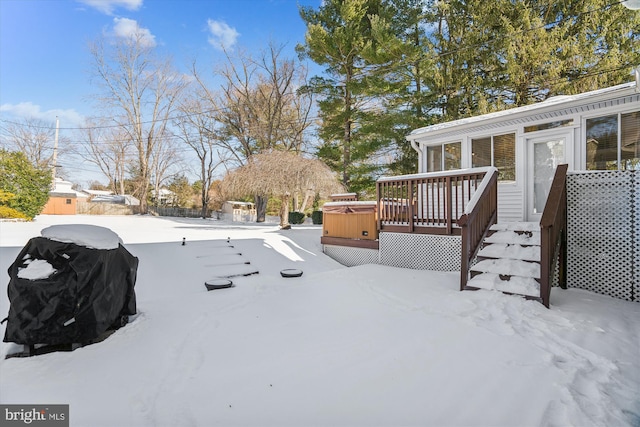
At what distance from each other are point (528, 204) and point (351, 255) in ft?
12.7

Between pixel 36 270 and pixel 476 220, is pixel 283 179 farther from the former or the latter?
pixel 36 270

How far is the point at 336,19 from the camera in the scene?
14914 millimetres

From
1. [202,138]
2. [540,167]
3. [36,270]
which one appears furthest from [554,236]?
[202,138]

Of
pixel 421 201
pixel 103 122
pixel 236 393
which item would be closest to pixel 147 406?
pixel 236 393

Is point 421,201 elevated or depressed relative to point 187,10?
depressed

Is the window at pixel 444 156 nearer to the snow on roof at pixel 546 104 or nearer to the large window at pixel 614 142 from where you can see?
the snow on roof at pixel 546 104

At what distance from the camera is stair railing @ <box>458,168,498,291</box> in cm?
424

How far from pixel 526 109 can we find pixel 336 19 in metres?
11.9

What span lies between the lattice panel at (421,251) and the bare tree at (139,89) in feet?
78.5

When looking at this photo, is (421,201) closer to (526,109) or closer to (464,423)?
(526,109)

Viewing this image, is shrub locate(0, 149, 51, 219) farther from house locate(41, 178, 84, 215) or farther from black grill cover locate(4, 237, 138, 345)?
black grill cover locate(4, 237, 138, 345)

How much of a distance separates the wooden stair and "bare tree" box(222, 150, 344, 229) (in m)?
7.96

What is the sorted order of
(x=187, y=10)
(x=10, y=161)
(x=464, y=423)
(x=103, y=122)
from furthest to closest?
1. (x=103, y=122)
2. (x=187, y=10)
3. (x=10, y=161)
4. (x=464, y=423)

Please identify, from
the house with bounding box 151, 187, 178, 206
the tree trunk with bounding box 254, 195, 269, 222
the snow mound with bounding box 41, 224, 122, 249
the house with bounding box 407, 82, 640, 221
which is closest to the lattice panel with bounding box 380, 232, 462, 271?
the house with bounding box 407, 82, 640, 221
